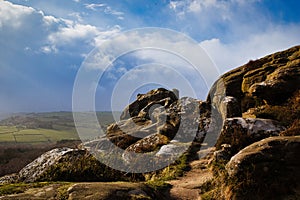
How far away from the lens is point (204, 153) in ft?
52.6

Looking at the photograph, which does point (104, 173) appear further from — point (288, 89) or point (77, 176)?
point (288, 89)

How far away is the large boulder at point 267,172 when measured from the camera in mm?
8438

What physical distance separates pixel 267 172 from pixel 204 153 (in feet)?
23.6

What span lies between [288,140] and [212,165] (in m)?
4.61

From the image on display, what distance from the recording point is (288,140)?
9.63 metres

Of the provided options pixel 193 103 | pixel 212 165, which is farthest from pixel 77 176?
pixel 193 103

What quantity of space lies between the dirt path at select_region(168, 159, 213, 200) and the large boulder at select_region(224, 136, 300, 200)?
1825 mm

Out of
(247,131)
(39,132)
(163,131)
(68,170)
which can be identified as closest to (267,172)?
(247,131)

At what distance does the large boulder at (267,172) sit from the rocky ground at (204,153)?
1.2 inches

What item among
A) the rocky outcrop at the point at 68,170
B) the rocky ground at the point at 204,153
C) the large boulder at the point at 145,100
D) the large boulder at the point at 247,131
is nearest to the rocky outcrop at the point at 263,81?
the rocky ground at the point at 204,153

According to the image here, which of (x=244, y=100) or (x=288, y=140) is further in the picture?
(x=244, y=100)

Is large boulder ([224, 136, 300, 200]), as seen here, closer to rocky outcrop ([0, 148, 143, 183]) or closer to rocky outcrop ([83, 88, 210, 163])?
rocky outcrop ([0, 148, 143, 183])

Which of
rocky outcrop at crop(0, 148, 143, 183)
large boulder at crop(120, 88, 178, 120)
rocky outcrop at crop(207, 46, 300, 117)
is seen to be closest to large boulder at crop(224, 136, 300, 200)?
rocky outcrop at crop(0, 148, 143, 183)

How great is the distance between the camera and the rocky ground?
8.62 meters
